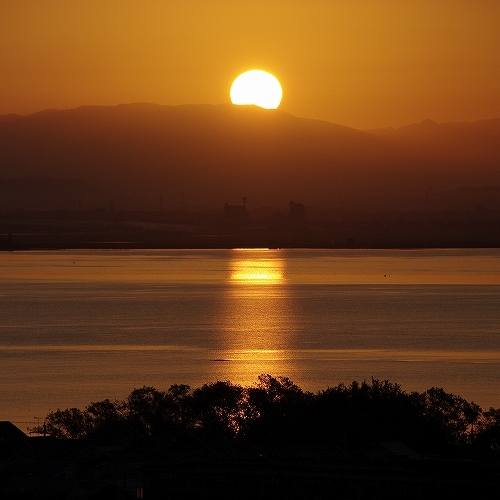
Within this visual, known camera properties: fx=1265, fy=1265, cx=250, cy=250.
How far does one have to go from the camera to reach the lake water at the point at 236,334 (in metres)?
40.9

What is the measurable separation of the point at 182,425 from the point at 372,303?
52.6 metres

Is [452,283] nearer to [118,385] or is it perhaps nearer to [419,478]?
[118,385]

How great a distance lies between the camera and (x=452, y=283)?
4070 inches

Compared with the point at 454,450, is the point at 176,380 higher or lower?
higher

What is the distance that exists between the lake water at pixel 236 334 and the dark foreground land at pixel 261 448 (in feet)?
18.4

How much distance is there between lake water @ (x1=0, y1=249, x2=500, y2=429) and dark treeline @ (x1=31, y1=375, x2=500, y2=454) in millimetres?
3814

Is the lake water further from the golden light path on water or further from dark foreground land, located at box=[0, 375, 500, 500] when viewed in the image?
dark foreground land, located at box=[0, 375, 500, 500]

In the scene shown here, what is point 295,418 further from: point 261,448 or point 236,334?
point 236,334

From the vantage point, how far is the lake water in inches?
1612

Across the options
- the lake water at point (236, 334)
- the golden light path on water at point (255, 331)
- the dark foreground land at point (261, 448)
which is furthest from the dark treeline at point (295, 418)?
the golden light path on water at point (255, 331)

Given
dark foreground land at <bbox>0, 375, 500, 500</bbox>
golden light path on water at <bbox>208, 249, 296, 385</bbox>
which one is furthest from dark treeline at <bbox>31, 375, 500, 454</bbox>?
golden light path on water at <bbox>208, 249, 296, 385</bbox>

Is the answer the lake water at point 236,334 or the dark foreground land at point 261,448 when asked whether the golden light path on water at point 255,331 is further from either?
the dark foreground land at point 261,448

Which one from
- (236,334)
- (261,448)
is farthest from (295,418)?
(236,334)

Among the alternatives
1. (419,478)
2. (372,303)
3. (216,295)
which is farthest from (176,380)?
(216,295)
